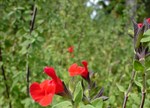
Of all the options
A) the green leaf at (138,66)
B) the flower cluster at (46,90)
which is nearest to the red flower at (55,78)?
the flower cluster at (46,90)

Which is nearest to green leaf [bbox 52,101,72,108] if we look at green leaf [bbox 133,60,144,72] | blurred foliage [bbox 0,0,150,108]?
blurred foliage [bbox 0,0,150,108]

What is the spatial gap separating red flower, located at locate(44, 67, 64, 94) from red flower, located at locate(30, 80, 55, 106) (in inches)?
0.9

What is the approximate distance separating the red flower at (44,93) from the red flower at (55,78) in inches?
0.9

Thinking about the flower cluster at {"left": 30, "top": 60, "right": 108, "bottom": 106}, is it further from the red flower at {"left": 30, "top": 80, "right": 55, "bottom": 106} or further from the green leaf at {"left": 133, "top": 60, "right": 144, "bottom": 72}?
the green leaf at {"left": 133, "top": 60, "right": 144, "bottom": 72}

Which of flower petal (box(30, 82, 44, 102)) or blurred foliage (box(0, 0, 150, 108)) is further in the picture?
blurred foliage (box(0, 0, 150, 108))

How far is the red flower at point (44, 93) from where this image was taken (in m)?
1.15

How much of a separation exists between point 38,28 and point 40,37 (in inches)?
4.7

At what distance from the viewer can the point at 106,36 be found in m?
5.64

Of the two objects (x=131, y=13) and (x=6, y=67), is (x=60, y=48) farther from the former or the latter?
(x=6, y=67)

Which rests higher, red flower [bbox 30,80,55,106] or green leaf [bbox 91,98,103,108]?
red flower [bbox 30,80,55,106]

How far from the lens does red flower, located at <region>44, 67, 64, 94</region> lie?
124cm

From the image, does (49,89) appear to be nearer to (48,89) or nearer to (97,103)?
(48,89)

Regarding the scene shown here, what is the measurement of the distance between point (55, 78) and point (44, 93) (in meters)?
0.08

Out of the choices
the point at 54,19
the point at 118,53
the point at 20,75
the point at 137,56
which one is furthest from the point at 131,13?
the point at 137,56
